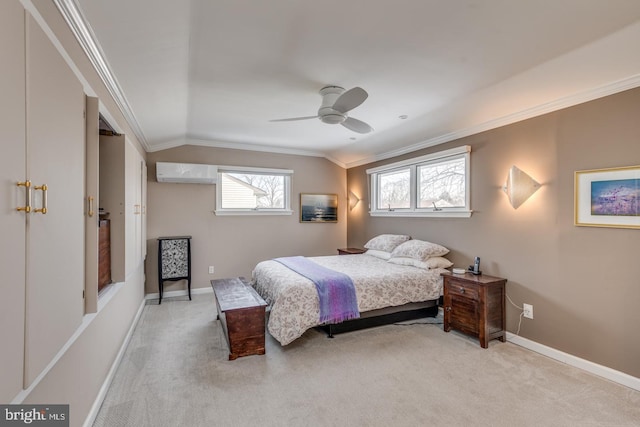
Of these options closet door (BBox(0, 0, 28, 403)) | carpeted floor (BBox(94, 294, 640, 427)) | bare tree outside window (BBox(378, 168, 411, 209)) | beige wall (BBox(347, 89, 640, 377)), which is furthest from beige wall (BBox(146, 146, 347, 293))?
closet door (BBox(0, 0, 28, 403))

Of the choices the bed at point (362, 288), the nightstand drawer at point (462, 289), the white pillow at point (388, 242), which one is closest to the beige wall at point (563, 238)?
the nightstand drawer at point (462, 289)

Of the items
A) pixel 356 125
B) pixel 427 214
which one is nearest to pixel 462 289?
pixel 427 214

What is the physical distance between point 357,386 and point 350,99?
7.45ft

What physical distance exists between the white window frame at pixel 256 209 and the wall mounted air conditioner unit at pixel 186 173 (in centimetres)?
33

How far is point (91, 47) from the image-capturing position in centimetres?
189

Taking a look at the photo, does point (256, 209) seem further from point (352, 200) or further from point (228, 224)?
point (352, 200)

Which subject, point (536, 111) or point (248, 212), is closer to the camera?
point (536, 111)

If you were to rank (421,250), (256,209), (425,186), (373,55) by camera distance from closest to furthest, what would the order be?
1. (373,55)
2. (421,250)
3. (425,186)
4. (256,209)

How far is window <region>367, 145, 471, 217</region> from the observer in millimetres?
3893

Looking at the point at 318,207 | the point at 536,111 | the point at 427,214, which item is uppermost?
the point at 536,111

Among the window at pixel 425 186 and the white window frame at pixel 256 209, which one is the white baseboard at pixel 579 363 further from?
the white window frame at pixel 256 209

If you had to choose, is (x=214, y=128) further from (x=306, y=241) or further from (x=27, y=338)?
(x=27, y=338)

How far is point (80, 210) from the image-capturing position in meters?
1.68

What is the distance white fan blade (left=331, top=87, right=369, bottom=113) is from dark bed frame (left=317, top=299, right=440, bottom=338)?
2.17 metres
